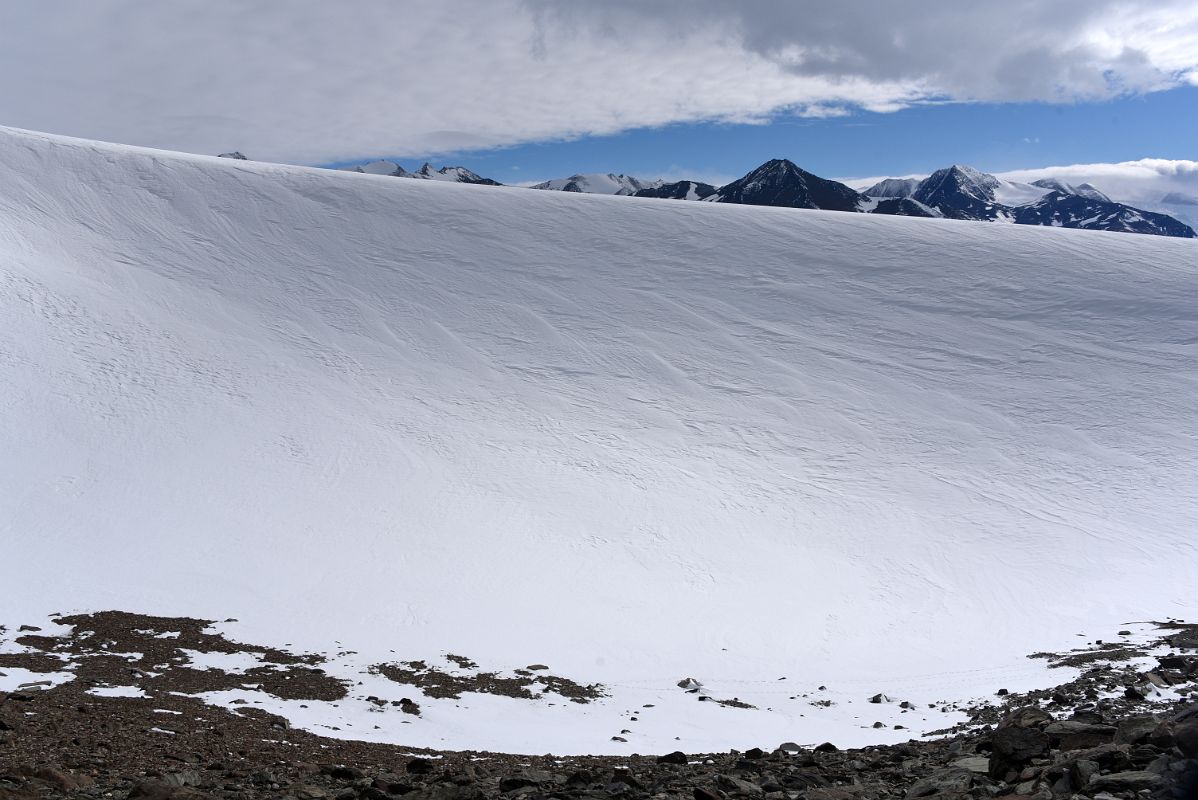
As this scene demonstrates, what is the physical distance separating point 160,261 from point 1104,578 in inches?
1486

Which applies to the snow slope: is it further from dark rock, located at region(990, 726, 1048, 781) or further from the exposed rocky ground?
dark rock, located at region(990, 726, 1048, 781)

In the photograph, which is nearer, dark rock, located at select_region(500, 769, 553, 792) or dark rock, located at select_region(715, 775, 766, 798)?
dark rock, located at select_region(715, 775, 766, 798)

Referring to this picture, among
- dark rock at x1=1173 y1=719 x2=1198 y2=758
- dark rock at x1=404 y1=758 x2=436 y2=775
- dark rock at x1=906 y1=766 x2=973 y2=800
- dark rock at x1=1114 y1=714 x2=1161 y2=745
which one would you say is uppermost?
dark rock at x1=1173 y1=719 x2=1198 y2=758

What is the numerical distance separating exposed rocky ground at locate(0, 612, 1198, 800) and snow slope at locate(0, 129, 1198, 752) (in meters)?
1.82

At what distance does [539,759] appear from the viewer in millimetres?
10453

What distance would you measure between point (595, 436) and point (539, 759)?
722 inches

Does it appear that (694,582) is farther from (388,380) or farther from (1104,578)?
(388,380)

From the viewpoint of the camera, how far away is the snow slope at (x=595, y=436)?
57.8 feet

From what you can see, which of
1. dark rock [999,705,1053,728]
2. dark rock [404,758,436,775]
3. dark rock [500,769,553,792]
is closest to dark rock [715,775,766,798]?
dark rock [500,769,553,792]

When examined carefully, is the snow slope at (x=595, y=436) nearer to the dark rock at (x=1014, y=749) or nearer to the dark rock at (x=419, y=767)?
the dark rock at (x=419, y=767)

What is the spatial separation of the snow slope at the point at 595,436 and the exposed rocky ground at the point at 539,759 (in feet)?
5.97

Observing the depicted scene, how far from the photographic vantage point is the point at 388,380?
31.3m

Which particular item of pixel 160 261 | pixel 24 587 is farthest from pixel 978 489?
pixel 160 261

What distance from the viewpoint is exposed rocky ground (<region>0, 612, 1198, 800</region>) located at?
262 inches
